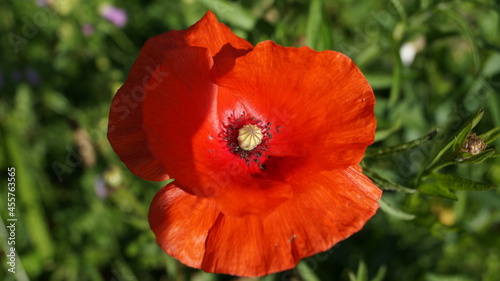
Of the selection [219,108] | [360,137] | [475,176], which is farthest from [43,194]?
[475,176]

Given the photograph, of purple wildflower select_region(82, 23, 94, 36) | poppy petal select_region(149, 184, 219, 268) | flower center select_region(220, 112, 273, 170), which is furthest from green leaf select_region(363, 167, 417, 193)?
purple wildflower select_region(82, 23, 94, 36)

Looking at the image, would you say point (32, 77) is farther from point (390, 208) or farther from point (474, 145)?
point (474, 145)

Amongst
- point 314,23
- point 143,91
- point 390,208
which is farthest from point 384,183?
point 143,91

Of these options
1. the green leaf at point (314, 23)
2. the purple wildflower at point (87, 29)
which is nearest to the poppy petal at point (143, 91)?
the green leaf at point (314, 23)

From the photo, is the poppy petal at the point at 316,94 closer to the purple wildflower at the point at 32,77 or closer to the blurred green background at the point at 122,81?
the blurred green background at the point at 122,81

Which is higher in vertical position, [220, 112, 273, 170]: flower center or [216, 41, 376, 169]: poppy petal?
[216, 41, 376, 169]: poppy petal

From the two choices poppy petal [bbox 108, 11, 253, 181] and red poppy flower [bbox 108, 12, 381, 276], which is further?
poppy petal [bbox 108, 11, 253, 181]

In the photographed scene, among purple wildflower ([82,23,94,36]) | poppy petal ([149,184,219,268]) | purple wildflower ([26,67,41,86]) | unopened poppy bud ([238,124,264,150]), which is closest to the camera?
poppy petal ([149,184,219,268])

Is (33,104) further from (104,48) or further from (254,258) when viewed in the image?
(254,258)

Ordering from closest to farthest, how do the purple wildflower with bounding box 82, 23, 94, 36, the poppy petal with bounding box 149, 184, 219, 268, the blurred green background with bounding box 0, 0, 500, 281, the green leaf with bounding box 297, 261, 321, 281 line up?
the poppy petal with bounding box 149, 184, 219, 268
the green leaf with bounding box 297, 261, 321, 281
the blurred green background with bounding box 0, 0, 500, 281
the purple wildflower with bounding box 82, 23, 94, 36

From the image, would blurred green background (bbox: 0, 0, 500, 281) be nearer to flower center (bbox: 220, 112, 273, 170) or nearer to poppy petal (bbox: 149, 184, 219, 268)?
flower center (bbox: 220, 112, 273, 170)
